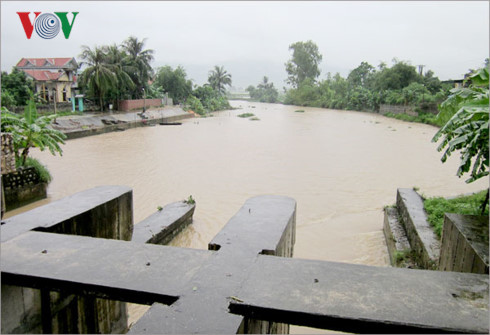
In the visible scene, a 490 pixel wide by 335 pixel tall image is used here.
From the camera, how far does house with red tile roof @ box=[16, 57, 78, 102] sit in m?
28.7

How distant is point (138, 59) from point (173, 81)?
32.0ft

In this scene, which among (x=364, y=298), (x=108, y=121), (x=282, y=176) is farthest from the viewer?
(x=108, y=121)

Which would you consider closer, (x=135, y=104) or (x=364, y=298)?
(x=364, y=298)

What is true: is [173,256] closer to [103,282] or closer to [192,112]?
[103,282]

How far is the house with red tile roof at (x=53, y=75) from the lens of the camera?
28.7 m

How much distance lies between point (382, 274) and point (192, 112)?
40225 mm

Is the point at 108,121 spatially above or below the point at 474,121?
below

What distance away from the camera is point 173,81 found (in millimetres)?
43844

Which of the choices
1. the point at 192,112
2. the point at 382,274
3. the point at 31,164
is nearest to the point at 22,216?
the point at 382,274

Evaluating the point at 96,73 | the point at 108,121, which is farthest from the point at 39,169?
the point at 96,73

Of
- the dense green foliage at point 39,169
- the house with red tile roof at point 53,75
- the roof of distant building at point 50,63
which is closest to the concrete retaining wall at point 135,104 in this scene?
the house with red tile roof at point 53,75

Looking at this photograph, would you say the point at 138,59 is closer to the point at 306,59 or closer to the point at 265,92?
the point at 306,59

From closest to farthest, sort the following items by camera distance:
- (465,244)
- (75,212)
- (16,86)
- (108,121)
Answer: (465,244) < (75,212) < (16,86) < (108,121)

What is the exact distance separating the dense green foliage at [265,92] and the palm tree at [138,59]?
193 ft
